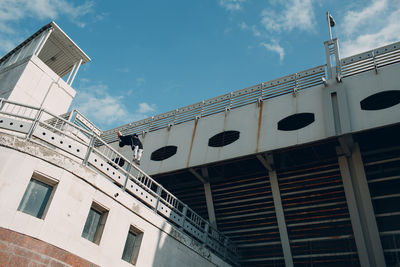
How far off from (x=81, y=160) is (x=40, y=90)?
16002mm

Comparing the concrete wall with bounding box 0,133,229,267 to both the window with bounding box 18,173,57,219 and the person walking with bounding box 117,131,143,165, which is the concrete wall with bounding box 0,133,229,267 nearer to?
the window with bounding box 18,173,57,219

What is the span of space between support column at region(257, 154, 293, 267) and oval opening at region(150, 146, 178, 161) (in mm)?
5586

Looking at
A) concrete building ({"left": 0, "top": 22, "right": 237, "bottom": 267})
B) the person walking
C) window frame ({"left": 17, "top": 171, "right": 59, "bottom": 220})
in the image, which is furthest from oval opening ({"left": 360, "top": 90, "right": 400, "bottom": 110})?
window frame ({"left": 17, "top": 171, "right": 59, "bottom": 220})

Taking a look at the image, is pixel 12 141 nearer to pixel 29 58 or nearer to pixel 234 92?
pixel 234 92

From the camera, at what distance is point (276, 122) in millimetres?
18188

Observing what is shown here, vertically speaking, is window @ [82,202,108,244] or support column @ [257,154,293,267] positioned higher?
support column @ [257,154,293,267]

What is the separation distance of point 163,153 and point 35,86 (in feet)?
37.6

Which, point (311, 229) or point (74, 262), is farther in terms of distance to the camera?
point (311, 229)

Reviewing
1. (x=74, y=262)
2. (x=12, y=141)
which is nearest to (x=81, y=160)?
(x=12, y=141)

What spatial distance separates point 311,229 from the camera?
693 inches

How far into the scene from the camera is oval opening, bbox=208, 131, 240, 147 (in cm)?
1917

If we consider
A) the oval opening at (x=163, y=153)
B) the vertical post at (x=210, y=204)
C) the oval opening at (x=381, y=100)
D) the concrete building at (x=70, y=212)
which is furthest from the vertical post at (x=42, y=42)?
the oval opening at (x=381, y=100)

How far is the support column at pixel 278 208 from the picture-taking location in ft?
58.4

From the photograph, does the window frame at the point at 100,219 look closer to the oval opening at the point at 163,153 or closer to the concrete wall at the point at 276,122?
the concrete wall at the point at 276,122
